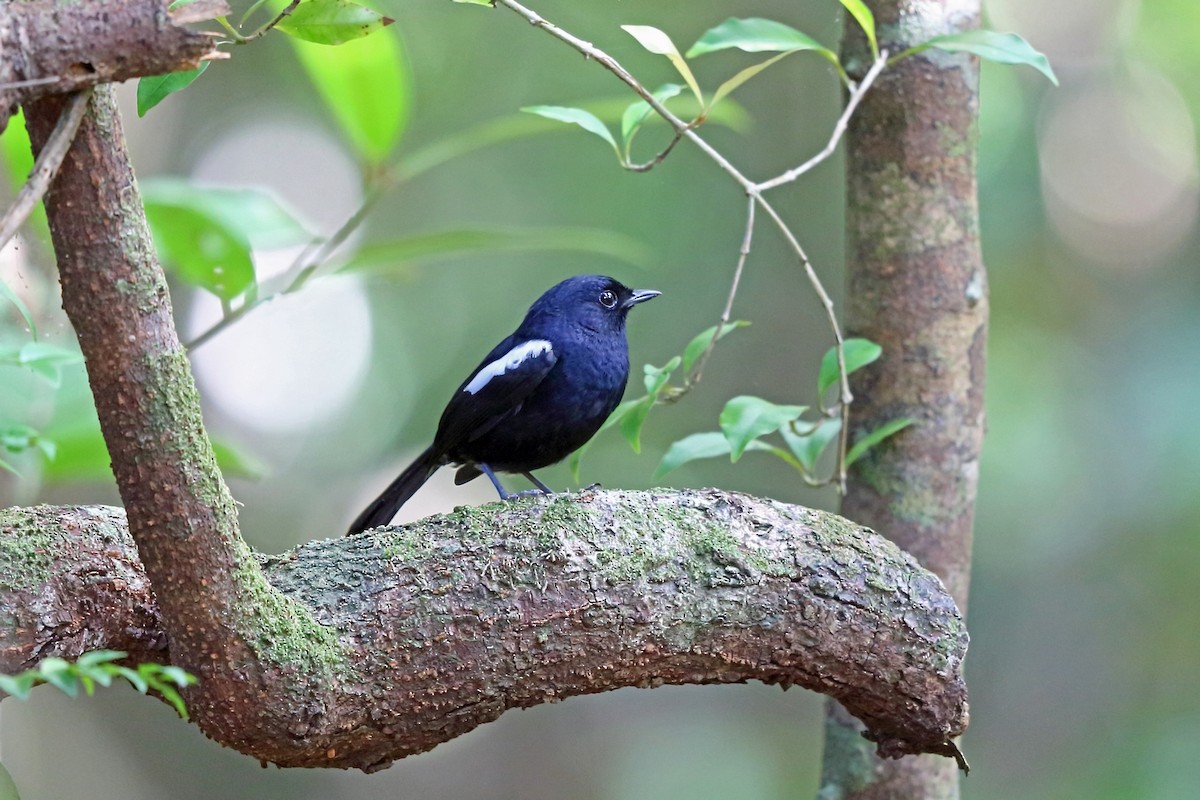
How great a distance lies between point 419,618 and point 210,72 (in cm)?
770

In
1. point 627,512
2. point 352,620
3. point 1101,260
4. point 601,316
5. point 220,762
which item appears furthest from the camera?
point 1101,260

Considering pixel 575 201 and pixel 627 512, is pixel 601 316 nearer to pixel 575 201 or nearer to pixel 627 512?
pixel 627 512

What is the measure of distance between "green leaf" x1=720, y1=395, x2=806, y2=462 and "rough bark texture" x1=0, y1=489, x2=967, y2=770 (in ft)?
0.66

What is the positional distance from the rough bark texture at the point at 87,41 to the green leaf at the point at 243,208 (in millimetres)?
1342

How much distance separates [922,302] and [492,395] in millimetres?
1300

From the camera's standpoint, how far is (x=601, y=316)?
3.71m

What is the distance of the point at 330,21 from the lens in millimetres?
1722

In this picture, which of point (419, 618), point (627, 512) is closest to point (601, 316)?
point (627, 512)

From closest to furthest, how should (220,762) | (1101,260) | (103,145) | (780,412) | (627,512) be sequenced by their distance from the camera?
(103,145)
(627,512)
(780,412)
(220,762)
(1101,260)

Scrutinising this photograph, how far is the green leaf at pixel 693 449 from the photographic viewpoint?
2693mm

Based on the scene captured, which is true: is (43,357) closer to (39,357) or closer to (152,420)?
(39,357)

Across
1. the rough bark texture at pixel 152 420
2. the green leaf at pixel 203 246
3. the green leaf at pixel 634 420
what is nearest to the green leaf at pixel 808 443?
the green leaf at pixel 634 420

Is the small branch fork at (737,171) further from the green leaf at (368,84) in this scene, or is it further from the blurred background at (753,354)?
the blurred background at (753,354)

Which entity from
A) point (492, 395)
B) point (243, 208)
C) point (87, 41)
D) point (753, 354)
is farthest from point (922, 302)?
point (753, 354)
